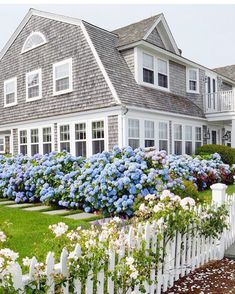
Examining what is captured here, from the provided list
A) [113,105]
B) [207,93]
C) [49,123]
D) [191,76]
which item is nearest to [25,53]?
[49,123]

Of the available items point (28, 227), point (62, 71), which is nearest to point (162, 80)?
point (62, 71)

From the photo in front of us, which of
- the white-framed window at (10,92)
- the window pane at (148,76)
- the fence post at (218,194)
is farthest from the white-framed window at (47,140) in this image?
the fence post at (218,194)

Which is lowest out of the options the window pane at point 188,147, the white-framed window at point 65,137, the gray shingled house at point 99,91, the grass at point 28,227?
the grass at point 28,227

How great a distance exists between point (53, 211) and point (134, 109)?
6335 mm

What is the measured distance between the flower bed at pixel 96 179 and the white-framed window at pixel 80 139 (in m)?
3.57

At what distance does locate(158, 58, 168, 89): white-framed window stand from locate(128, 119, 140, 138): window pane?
3750 mm

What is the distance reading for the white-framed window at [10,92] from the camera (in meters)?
18.5

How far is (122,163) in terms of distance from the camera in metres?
8.10

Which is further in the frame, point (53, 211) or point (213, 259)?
point (53, 211)

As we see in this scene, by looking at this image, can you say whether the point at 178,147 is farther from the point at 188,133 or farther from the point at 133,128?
the point at 133,128

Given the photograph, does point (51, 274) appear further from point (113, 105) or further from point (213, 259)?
point (113, 105)

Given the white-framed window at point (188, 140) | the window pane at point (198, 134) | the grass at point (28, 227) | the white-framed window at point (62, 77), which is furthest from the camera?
the window pane at point (198, 134)

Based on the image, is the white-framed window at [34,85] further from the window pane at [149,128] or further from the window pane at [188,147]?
the window pane at [188,147]

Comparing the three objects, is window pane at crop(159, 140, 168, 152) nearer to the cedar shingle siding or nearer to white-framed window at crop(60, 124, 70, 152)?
the cedar shingle siding
